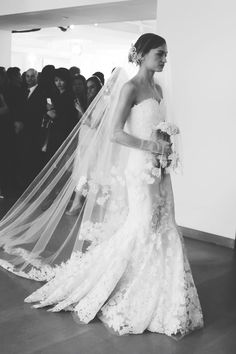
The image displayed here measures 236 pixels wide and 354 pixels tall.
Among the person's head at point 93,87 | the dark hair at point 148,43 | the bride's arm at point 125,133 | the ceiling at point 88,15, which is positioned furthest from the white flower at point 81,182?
the ceiling at point 88,15

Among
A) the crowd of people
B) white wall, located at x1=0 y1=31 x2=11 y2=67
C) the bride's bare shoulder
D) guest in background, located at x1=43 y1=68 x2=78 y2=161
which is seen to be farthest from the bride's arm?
white wall, located at x1=0 y1=31 x2=11 y2=67

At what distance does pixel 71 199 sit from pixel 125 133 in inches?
38.7

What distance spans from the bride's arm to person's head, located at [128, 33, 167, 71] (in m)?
0.17

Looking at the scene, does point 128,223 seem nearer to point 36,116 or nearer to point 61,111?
point 61,111

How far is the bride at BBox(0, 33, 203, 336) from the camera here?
281 centimetres

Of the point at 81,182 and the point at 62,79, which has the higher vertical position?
the point at 62,79

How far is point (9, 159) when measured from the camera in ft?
21.0

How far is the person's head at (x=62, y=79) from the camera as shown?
5.52 metres

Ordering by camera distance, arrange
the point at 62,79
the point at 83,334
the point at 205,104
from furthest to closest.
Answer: the point at 62,79, the point at 205,104, the point at 83,334

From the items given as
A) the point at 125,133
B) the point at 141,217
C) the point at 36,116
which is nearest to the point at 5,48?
the point at 36,116

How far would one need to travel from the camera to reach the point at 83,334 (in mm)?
2703

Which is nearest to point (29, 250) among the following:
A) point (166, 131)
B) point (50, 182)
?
point (50, 182)

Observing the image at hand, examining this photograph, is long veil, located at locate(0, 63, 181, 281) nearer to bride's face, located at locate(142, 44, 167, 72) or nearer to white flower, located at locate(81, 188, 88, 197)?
white flower, located at locate(81, 188, 88, 197)

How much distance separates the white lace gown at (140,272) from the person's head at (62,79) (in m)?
2.76
